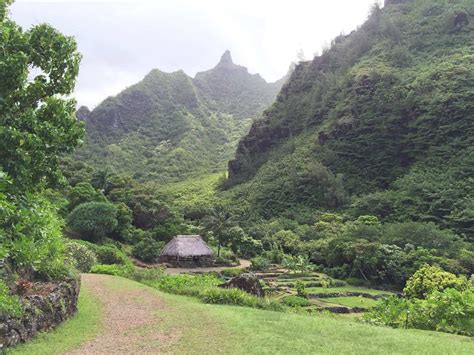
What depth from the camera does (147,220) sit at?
192 feet

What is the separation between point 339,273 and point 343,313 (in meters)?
15.5

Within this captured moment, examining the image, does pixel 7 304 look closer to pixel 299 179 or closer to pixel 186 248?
pixel 186 248

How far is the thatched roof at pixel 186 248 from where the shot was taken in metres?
47.1

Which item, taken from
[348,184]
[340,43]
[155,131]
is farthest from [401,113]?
[155,131]

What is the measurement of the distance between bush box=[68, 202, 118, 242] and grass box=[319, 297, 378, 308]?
25.0 m

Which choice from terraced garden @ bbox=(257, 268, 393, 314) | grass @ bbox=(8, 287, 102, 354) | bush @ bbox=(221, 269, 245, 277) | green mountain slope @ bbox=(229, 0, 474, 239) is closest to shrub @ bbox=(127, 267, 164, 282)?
terraced garden @ bbox=(257, 268, 393, 314)

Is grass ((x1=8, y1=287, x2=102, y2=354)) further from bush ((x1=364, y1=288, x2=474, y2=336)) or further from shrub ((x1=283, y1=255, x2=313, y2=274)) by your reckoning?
shrub ((x1=283, y1=255, x2=313, y2=274))

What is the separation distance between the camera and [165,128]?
13675cm

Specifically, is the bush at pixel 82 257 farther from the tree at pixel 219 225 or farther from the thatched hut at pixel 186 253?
the tree at pixel 219 225

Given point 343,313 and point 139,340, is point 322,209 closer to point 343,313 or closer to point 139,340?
point 343,313

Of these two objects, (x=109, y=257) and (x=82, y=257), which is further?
(x=109, y=257)

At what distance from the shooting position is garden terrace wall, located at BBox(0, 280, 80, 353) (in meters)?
10.1

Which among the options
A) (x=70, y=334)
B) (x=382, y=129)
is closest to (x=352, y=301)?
(x=70, y=334)

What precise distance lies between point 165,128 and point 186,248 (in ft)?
308
